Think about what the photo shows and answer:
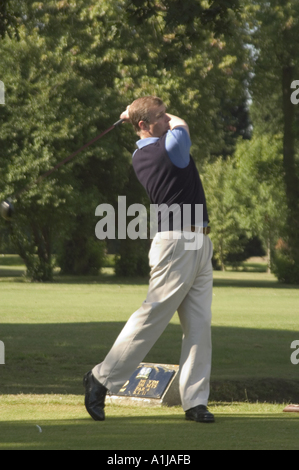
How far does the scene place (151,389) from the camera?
6.23m

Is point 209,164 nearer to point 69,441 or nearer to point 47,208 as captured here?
point 47,208

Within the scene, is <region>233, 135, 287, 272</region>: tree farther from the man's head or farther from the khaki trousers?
the khaki trousers

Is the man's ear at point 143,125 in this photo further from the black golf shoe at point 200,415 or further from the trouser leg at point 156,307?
the black golf shoe at point 200,415

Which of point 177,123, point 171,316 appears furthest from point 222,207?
point 171,316

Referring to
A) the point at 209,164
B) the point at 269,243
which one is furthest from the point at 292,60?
the point at 209,164

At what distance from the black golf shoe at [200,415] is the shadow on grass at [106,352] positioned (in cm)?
321

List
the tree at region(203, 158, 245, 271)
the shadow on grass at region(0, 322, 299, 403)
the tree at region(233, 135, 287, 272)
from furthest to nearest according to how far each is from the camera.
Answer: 1. the tree at region(203, 158, 245, 271)
2. the tree at region(233, 135, 287, 272)
3. the shadow on grass at region(0, 322, 299, 403)

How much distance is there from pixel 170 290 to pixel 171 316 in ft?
0.71

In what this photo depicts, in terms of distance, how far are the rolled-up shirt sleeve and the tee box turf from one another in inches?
82.0

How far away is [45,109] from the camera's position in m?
32.2

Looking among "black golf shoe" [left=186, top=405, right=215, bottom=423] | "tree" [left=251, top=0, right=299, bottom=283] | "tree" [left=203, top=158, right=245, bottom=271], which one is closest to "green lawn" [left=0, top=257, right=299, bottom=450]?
"black golf shoe" [left=186, top=405, right=215, bottom=423]

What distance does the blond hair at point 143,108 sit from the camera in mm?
5383

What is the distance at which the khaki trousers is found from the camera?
5.08m

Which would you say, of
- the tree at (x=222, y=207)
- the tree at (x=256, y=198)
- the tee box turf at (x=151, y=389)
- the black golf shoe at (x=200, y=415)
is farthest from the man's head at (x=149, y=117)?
the tree at (x=222, y=207)
